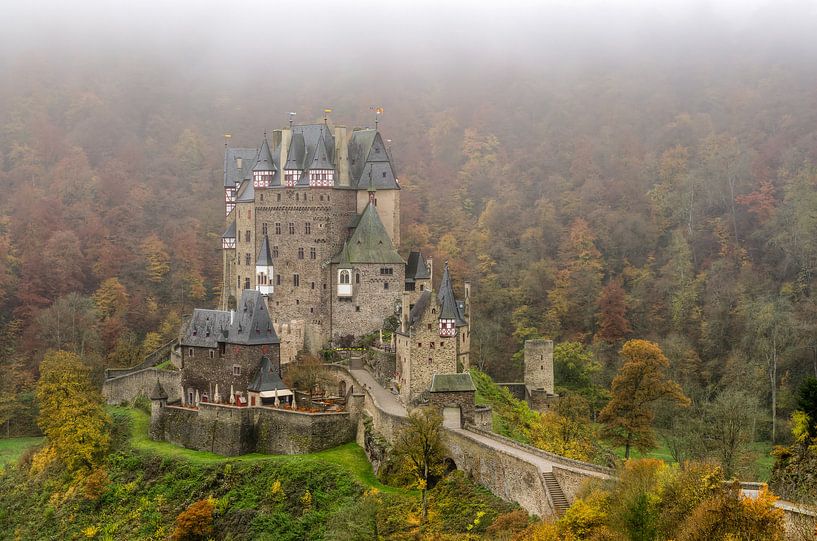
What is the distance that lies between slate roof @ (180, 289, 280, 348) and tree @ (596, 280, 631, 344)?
2534 centimetres

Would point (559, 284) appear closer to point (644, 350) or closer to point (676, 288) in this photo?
point (676, 288)

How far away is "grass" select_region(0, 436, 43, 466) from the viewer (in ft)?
201

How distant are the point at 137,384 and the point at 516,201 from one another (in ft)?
127

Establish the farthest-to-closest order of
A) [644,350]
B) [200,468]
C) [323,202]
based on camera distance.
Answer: [323,202] < [644,350] < [200,468]

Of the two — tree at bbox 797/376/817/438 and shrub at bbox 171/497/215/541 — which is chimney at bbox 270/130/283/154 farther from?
tree at bbox 797/376/817/438

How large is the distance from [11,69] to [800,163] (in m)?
76.8

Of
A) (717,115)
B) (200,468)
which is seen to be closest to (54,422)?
(200,468)

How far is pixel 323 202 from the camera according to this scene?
60.0 m

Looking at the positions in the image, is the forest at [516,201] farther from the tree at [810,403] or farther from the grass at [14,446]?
the tree at [810,403]

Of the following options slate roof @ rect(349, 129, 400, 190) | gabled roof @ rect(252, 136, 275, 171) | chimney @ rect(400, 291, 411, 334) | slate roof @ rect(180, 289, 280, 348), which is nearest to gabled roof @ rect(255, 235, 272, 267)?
gabled roof @ rect(252, 136, 275, 171)

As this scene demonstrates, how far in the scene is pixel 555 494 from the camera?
36.8m

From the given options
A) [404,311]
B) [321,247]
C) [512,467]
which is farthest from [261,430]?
[512,467]

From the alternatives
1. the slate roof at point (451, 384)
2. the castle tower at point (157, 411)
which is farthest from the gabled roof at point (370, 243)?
the slate roof at point (451, 384)

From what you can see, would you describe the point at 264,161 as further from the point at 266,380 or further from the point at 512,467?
the point at 512,467
